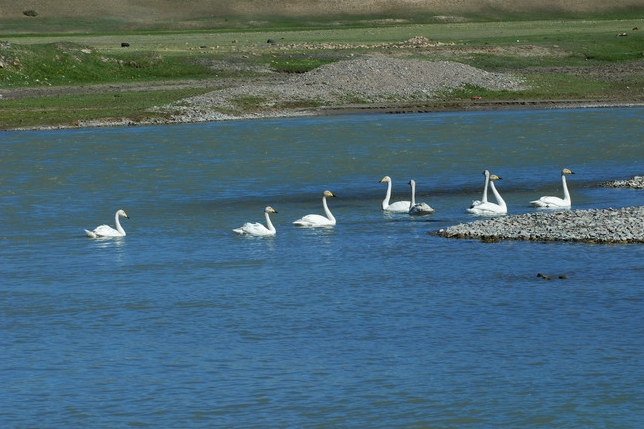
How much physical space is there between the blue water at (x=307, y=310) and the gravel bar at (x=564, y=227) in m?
0.54

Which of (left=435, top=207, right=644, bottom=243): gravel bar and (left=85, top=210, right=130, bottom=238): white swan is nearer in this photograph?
(left=435, top=207, right=644, bottom=243): gravel bar

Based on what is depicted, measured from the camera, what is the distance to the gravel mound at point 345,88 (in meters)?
61.7

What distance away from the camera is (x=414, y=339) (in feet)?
65.8

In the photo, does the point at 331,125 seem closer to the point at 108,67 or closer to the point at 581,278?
the point at 108,67

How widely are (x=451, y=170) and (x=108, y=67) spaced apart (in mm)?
39849

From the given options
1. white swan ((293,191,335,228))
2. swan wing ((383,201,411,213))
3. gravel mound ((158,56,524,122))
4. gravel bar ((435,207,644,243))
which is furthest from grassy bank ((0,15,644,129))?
gravel bar ((435,207,644,243))

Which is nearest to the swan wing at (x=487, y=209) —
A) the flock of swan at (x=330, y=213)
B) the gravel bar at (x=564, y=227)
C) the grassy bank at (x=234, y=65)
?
the flock of swan at (x=330, y=213)

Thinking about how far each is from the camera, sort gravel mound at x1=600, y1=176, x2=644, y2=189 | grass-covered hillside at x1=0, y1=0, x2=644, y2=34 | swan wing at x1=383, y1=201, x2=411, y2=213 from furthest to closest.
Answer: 1. grass-covered hillside at x1=0, y1=0, x2=644, y2=34
2. gravel mound at x1=600, y1=176, x2=644, y2=189
3. swan wing at x1=383, y1=201, x2=411, y2=213

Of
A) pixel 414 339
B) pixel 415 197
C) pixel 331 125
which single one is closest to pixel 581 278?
pixel 414 339

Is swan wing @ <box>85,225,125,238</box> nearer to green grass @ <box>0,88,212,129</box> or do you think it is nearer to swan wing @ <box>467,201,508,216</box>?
swan wing @ <box>467,201,508,216</box>

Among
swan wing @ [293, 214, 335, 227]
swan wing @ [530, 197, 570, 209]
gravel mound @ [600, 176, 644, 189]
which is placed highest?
gravel mound @ [600, 176, 644, 189]

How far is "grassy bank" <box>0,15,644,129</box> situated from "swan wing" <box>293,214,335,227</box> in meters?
29.2

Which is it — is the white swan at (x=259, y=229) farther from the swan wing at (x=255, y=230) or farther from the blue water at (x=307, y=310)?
the blue water at (x=307, y=310)

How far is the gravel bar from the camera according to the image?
26850 millimetres
